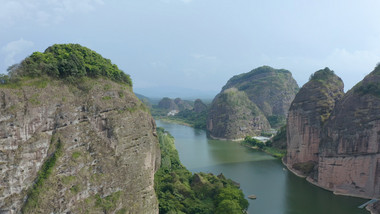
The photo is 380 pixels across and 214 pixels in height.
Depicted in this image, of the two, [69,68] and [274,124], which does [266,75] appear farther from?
[69,68]

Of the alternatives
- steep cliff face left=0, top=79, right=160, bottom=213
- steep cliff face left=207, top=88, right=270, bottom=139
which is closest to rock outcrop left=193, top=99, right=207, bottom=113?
steep cliff face left=207, top=88, right=270, bottom=139

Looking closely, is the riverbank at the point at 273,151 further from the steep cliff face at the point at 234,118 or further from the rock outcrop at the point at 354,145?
the rock outcrop at the point at 354,145

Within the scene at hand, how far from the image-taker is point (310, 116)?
42656 millimetres

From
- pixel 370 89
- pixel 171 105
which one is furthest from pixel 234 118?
pixel 171 105

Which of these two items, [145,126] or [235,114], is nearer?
[145,126]

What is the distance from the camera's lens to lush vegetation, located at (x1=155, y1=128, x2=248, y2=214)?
26.1 meters

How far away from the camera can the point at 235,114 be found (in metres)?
84.9

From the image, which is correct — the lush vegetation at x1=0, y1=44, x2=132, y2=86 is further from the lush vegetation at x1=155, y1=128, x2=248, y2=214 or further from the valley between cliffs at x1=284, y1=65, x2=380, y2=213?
the valley between cliffs at x1=284, y1=65, x2=380, y2=213

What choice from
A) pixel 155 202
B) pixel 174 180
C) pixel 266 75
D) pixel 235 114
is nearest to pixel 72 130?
pixel 155 202

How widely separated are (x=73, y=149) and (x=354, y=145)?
35529 millimetres

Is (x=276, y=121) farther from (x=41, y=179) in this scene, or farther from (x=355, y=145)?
(x=41, y=179)

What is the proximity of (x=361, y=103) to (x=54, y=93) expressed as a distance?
38588 mm

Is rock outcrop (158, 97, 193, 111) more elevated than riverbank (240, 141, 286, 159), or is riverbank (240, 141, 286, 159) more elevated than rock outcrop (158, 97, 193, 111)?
rock outcrop (158, 97, 193, 111)

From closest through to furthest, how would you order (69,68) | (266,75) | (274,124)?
1. (69,68)
2. (274,124)
3. (266,75)
